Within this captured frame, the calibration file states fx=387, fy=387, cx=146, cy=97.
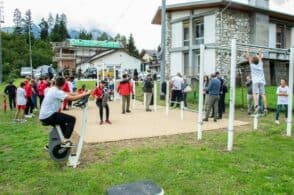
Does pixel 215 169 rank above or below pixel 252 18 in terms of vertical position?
below

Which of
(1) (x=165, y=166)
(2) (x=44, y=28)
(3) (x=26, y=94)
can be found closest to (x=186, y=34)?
(3) (x=26, y=94)

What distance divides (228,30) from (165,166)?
2746 cm

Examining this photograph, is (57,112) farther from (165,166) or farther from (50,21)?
(50,21)

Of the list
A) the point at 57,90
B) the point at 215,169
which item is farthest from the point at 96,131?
the point at 215,169

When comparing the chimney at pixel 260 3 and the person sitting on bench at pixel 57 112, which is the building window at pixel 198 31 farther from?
the person sitting on bench at pixel 57 112

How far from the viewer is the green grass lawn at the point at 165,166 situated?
645 centimetres

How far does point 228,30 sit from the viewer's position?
3322 centimetres

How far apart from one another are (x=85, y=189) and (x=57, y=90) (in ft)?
7.66

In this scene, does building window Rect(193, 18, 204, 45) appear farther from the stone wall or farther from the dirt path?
the dirt path

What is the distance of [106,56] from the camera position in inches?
2928

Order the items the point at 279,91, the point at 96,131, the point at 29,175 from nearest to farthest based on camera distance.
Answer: the point at 29,175 → the point at 96,131 → the point at 279,91

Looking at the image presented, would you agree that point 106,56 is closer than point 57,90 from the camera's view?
No

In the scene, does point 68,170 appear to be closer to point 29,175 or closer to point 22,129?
point 29,175

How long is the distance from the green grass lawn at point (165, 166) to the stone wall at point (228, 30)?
22.6 meters
